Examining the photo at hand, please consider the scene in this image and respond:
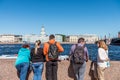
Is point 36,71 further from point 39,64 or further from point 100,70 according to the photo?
point 100,70

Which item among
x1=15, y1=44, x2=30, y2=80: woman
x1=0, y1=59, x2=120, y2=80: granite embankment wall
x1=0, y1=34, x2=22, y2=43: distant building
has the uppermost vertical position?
x1=0, y1=34, x2=22, y2=43: distant building

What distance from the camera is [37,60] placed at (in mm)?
8594

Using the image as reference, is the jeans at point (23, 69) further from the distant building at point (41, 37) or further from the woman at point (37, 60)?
the distant building at point (41, 37)

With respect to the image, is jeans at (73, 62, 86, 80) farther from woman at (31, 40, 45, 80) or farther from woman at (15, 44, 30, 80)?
woman at (15, 44, 30, 80)

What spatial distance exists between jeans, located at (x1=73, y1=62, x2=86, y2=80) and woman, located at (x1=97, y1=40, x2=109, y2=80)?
52 cm

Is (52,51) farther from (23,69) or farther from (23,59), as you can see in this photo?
(23,69)

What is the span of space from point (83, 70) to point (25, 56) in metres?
1.92

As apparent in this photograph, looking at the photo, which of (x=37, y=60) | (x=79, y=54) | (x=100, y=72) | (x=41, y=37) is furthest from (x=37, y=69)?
(x=41, y=37)

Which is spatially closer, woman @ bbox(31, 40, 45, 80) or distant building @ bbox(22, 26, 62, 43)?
woman @ bbox(31, 40, 45, 80)

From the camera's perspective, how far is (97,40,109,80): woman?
28.0ft

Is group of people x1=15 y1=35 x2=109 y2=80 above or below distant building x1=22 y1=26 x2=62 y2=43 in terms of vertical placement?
below

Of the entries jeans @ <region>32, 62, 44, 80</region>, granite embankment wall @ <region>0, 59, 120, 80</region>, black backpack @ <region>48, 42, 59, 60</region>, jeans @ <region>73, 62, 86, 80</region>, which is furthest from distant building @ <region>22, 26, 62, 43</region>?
black backpack @ <region>48, 42, 59, 60</region>

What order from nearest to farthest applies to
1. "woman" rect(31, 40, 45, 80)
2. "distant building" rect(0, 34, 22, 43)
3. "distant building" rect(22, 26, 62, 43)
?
1. "woman" rect(31, 40, 45, 80)
2. "distant building" rect(22, 26, 62, 43)
3. "distant building" rect(0, 34, 22, 43)

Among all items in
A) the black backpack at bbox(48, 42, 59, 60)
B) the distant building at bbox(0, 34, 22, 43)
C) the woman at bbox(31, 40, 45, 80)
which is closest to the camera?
the black backpack at bbox(48, 42, 59, 60)
